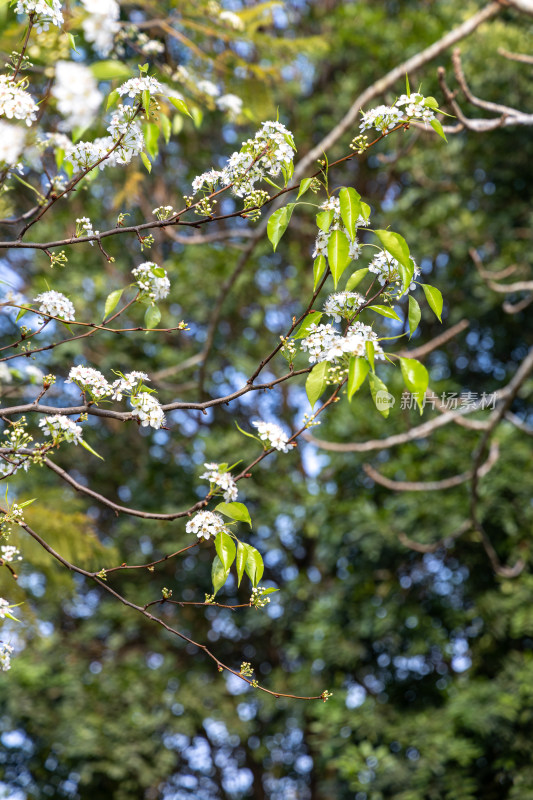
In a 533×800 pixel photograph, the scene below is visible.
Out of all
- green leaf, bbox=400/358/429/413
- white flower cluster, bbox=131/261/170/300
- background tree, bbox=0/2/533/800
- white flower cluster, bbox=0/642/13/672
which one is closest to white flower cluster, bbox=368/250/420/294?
green leaf, bbox=400/358/429/413

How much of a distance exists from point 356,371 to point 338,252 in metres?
0.14

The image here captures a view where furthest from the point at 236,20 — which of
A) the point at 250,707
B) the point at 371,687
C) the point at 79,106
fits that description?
the point at 250,707

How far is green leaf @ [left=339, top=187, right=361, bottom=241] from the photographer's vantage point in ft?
2.73

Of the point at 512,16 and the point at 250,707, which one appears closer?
the point at 512,16

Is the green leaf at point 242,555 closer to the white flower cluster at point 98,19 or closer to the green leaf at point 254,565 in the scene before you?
the green leaf at point 254,565

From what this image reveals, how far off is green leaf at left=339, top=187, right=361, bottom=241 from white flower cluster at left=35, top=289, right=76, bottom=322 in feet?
1.29

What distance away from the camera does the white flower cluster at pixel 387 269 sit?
94 centimetres

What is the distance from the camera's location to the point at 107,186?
468 cm

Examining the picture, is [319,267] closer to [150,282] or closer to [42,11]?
[150,282]

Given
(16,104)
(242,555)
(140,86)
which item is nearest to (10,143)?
(16,104)

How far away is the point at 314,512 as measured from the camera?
11.1ft

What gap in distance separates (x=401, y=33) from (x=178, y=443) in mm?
2530

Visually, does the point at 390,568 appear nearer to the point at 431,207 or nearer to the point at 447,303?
the point at 447,303

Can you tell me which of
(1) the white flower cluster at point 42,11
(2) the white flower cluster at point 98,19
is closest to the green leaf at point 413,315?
(2) the white flower cluster at point 98,19
